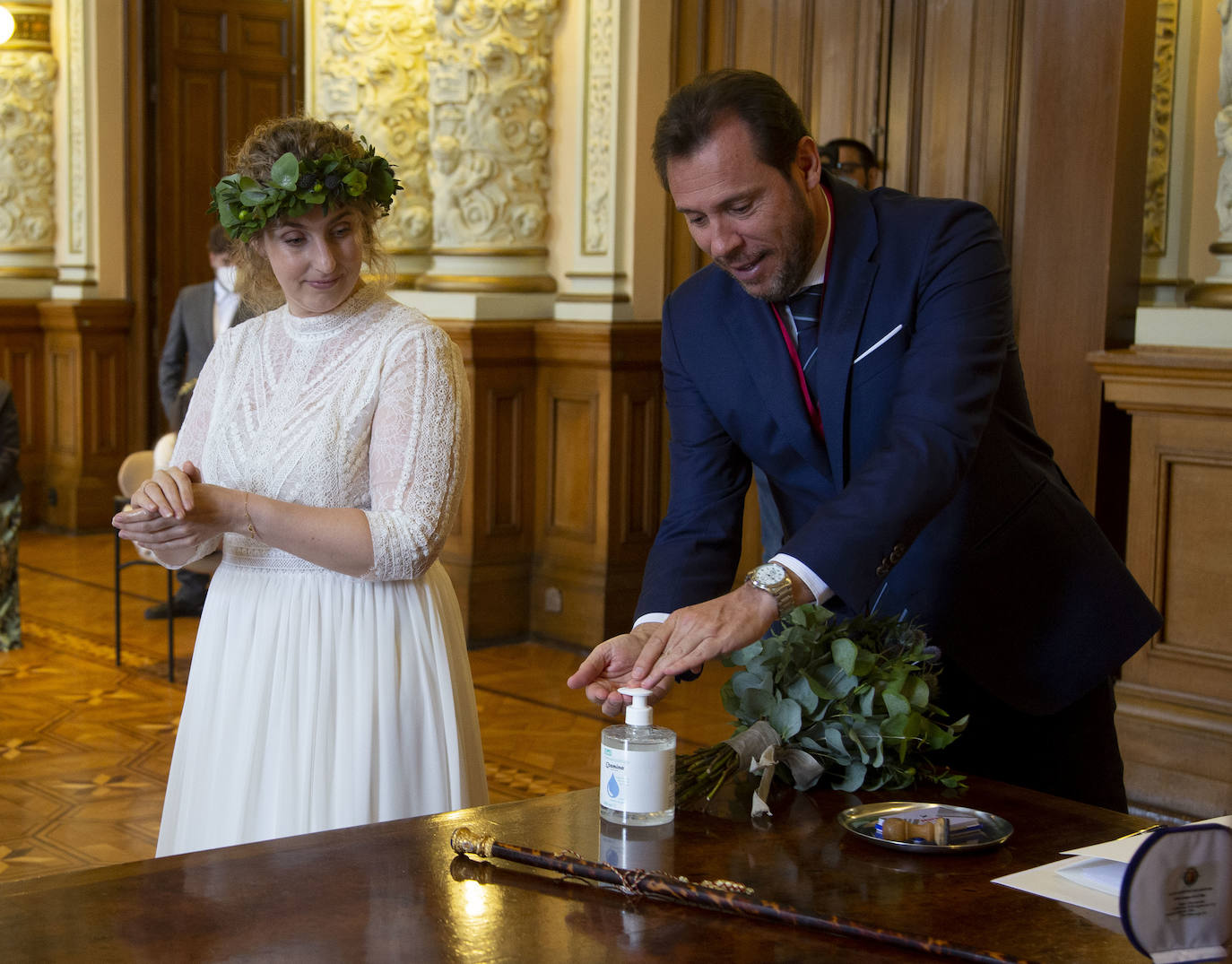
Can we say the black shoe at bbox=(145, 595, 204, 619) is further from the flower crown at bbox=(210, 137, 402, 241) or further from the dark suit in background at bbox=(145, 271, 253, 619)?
A: the flower crown at bbox=(210, 137, 402, 241)

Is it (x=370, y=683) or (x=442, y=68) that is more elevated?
(x=442, y=68)

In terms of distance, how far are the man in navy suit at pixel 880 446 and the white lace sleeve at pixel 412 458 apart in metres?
0.45

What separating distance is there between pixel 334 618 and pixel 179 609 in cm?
489

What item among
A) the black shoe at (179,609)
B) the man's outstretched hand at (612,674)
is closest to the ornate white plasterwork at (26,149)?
the black shoe at (179,609)

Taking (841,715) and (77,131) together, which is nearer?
(841,715)

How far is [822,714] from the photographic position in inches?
77.5

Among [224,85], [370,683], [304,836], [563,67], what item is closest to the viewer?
[304,836]

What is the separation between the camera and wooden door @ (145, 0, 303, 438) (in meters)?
10.2

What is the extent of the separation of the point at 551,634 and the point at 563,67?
2548mm

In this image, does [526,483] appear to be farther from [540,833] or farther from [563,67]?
[540,833]

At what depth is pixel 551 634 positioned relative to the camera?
273 inches

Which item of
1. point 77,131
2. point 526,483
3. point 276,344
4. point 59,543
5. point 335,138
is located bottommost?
point 59,543

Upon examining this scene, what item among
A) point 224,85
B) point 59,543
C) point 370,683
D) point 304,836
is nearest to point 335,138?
point 370,683

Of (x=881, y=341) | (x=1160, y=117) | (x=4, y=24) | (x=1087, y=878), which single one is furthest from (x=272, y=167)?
(x=4, y=24)
